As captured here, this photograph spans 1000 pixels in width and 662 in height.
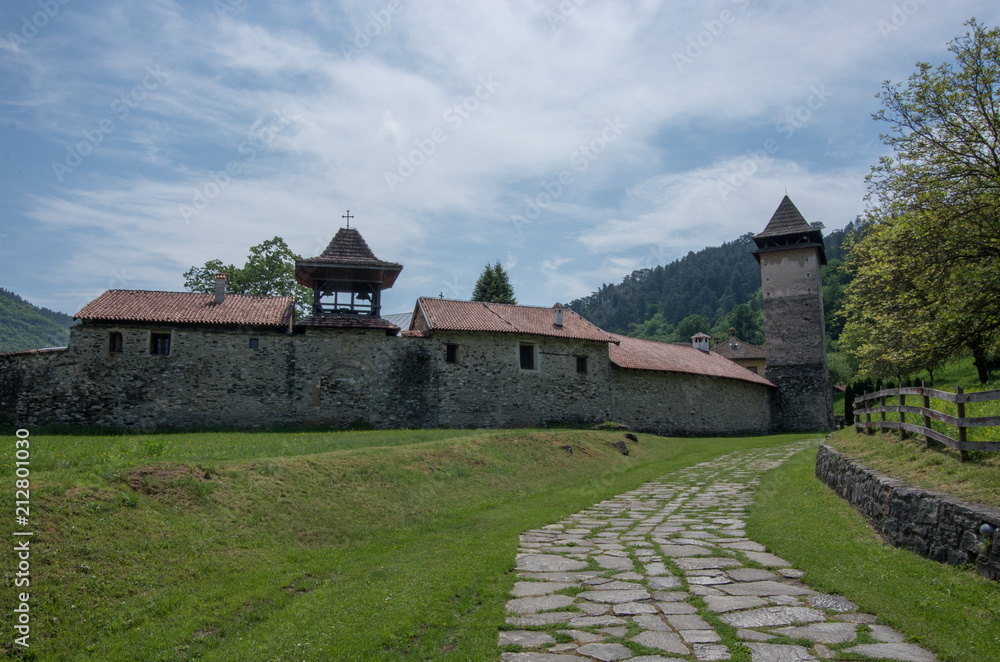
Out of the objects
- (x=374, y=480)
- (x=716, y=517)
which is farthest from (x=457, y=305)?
(x=716, y=517)

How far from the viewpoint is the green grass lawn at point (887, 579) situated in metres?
4.60

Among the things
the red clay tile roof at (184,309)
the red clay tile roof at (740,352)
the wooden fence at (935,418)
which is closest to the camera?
the wooden fence at (935,418)

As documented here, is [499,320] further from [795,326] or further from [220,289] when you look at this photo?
[795,326]

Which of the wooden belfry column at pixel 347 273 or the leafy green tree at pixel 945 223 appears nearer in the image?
the leafy green tree at pixel 945 223

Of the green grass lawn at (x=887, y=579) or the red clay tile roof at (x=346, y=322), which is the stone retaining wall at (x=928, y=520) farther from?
the red clay tile roof at (x=346, y=322)

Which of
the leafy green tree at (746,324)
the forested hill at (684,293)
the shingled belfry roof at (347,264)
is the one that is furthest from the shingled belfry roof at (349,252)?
the forested hill at (684,293)

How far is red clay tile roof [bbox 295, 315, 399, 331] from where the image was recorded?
25.0 metres

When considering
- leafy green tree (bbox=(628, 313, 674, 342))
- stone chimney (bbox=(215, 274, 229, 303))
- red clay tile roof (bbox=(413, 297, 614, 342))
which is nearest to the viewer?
stone chimney (bbox=(215, 274, 229, 303))

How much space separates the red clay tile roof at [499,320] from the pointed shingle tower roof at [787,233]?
16.1 meters

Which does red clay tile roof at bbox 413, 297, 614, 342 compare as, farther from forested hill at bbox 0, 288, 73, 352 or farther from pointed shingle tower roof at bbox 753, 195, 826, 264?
forested hill at bbox 0, 288, 73, 352

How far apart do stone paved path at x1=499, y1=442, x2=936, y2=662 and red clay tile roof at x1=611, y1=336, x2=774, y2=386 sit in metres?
20.7

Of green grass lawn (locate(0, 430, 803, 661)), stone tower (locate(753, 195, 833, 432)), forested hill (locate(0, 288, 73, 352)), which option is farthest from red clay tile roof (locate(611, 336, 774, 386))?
forested hill (locate(0, 288, 73, 352))

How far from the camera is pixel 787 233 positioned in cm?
3862

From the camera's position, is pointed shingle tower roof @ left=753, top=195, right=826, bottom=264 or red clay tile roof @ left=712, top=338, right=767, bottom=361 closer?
pointed shingle tower roof @ left=753, top=195, right=826, bottom=264
